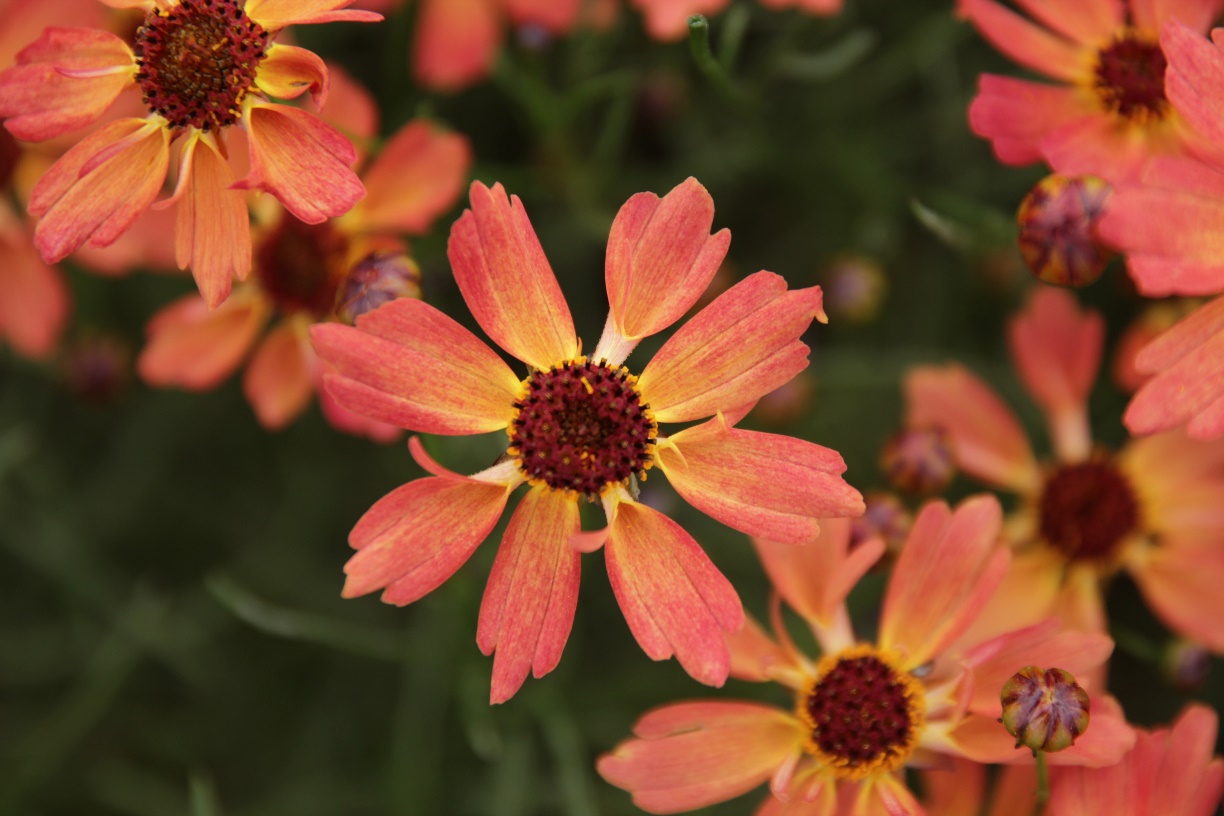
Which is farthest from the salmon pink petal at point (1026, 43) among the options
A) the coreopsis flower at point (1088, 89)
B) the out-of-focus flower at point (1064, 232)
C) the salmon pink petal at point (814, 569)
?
the salmon pink petal at point (814, 569)

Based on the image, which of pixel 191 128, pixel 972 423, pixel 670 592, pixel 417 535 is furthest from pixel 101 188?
pixel 972 423

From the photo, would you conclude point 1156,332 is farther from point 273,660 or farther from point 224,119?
point 273,660

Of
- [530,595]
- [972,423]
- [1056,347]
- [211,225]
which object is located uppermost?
[211,225]

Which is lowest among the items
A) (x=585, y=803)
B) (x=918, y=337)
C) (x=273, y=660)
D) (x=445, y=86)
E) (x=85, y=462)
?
(x=273, y=660)

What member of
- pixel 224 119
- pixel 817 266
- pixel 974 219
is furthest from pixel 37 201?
pixel 817 266

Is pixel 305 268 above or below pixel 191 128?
below

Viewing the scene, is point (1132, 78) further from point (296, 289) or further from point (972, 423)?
point (296, 289)

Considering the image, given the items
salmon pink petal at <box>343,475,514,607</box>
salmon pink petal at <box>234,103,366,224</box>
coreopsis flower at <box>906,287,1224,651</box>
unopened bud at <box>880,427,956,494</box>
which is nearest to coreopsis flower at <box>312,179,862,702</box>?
salmon pink petal at <box>343,475,514,607</box>

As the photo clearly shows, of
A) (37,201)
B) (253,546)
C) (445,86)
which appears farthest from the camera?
(253,546)
